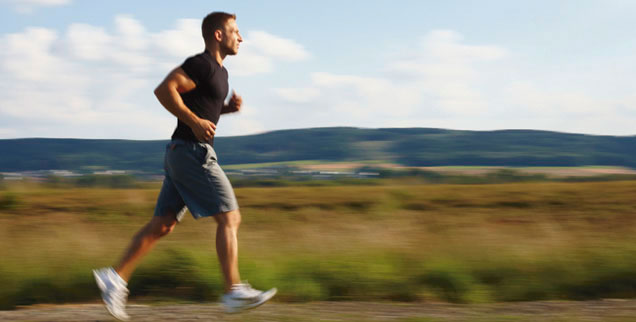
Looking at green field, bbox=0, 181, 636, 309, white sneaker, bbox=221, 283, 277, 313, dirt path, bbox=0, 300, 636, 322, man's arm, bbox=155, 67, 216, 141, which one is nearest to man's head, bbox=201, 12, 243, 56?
man's arm, bbox=155, 67, 216, 141

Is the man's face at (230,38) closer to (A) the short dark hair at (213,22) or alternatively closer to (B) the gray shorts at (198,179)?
(A) the short dark hair at (213,22)

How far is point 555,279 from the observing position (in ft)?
17.6

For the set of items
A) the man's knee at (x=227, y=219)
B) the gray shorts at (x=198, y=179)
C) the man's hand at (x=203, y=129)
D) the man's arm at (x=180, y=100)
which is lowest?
the man's knee at (x=227, y=219)

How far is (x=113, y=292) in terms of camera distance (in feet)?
13.3

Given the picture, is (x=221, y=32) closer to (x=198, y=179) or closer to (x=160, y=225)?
(x=198, y=179)

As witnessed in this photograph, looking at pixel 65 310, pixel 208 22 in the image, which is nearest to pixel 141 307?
pixel 65 310

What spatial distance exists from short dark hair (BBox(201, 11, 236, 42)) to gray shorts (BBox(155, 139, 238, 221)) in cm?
67

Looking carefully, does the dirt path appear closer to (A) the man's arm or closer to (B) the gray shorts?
(B) the gray shorts

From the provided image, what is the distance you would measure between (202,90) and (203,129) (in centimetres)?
26

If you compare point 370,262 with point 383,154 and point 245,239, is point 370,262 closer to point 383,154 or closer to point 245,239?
point 245,239

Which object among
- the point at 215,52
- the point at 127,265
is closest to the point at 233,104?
the point at 215,52

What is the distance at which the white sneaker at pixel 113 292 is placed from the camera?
403 cm

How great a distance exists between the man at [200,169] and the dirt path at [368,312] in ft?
0.69

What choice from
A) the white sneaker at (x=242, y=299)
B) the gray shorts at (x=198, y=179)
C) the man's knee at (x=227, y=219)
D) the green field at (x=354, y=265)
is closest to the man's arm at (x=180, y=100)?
the gray shorts at (x=198, y=179)
